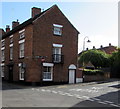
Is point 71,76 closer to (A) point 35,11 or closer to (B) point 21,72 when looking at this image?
(B) point 21,72

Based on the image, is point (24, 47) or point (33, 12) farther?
point (33, 12)

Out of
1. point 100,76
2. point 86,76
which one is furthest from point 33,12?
point 100,76

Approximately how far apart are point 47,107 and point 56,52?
53.0ft

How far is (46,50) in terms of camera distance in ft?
81.4

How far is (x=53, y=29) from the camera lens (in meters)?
25.7

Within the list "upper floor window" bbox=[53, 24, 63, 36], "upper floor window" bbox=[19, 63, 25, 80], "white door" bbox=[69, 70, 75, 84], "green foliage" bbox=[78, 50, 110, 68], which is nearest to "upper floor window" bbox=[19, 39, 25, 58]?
"upper floor window" bbox=[19, 63, 25, 80]

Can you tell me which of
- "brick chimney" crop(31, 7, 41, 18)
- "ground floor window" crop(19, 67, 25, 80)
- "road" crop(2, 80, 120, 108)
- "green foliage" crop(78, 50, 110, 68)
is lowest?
"road" crop(2, 80, 120, 108)

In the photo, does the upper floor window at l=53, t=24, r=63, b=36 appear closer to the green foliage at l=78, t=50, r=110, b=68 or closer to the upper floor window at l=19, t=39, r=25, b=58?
the upper floor window at l=19, t=39, r=25, b=58

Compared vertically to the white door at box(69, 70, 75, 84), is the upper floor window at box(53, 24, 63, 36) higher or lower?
higher

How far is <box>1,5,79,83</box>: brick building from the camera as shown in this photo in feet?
78.4

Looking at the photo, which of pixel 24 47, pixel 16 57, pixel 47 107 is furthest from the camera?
pixel 16 57

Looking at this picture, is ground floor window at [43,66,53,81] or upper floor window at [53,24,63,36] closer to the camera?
ground floor window at [43,66,53,81]

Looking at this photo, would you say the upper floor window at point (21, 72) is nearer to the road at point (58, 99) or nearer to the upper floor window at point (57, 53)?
the upper floor window at point (57, 53)

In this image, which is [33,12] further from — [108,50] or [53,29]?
[108,50]
